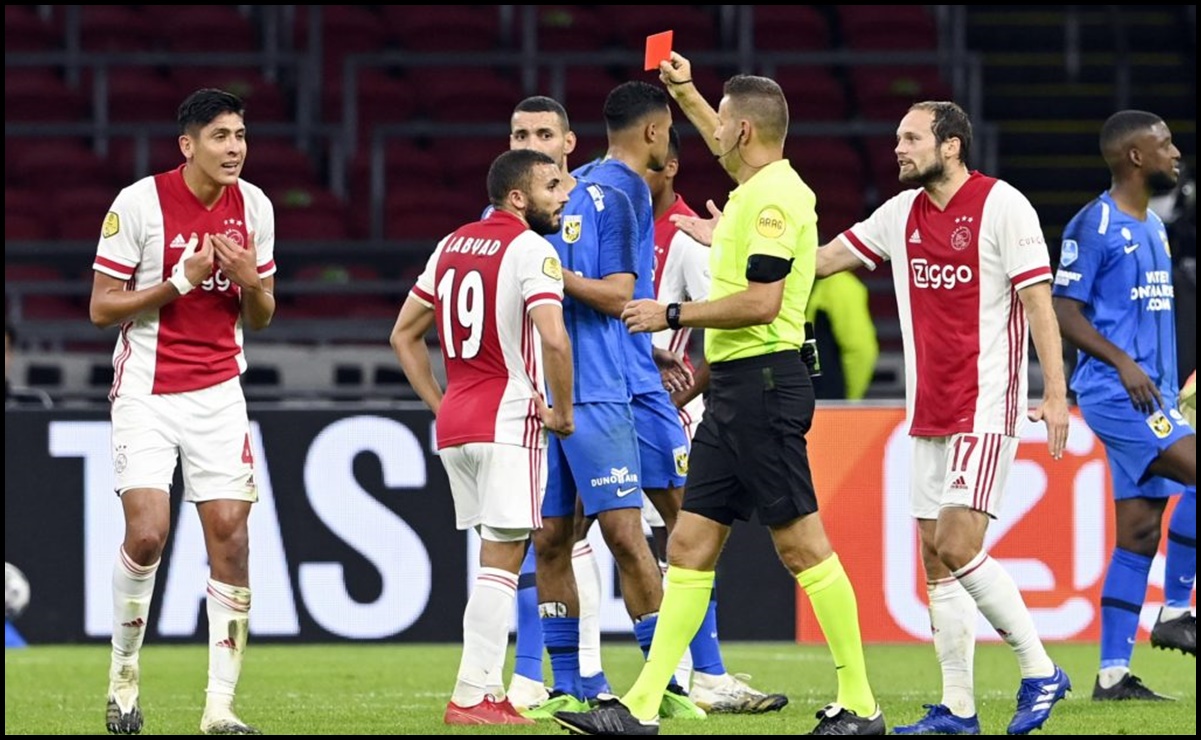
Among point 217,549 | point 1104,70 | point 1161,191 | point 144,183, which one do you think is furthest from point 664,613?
point 1104,70

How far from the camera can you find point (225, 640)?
290 inches

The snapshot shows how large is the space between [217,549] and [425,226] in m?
10.00

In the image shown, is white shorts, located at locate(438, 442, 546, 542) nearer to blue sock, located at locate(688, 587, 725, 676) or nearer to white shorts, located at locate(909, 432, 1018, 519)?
blue sock, located at locate(688, 587, 725, 676)

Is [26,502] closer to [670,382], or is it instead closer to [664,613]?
[670,382]

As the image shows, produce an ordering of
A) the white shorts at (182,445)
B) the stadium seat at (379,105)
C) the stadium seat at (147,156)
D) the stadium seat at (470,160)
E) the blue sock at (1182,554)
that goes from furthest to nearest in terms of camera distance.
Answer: the stadium seat at (379,105) < the stadium seat at (470,160) < the stadium seat at (147,156) < the blue sock at (1182,554) < the white shorts at (182,445)

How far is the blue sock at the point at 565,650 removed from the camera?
7938 millimetres

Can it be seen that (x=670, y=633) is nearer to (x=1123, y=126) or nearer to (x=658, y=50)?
A: (x=658, y=50)

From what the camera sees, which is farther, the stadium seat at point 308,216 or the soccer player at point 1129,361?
the stadium seat at point 308,216

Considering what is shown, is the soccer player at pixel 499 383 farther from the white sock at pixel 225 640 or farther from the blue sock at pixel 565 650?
the white sock at pixel 225 640

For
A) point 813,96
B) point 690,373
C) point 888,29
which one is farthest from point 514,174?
point 888,29

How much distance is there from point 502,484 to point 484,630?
50 cm

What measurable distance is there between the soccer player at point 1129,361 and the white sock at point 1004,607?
4.63 ft

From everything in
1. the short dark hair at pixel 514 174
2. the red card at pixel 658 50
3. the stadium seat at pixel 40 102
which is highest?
the stadium seat at pixel 40 102

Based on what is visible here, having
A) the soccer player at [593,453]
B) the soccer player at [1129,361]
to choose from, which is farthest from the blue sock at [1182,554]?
the soccer player at [593,453]
